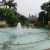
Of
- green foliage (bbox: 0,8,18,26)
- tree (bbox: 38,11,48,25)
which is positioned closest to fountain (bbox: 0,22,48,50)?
green foliage (bbox: 0,8,18,26)

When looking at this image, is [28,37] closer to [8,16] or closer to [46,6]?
[8,16]

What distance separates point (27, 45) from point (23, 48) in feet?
1.03

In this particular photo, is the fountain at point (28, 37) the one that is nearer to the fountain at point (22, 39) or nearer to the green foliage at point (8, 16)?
the fountain at point (22, 39)

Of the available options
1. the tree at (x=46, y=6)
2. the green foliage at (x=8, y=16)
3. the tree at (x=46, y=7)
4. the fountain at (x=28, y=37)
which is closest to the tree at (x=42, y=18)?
the tree at (x=46, y=7)

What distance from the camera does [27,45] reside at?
22.7ft

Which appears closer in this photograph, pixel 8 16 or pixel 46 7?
pixel 8 16

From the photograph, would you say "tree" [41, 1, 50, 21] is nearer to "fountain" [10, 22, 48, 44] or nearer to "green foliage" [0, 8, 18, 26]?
"green foliage" [0, 8, 18, 26]

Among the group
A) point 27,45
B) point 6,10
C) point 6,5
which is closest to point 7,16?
point 6,10

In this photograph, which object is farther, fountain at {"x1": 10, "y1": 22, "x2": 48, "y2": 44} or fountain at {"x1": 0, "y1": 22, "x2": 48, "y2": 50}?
fountain at {"x1": 10, "y1": 22, "x2": 48, "y2": 44}

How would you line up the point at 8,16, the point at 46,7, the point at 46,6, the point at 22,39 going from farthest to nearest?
1. the point at 46,6
2. the point at 46,7
3. the point at 8,16
4. the point at 22,39

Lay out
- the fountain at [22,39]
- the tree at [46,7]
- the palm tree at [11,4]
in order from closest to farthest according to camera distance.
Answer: the fountain at [22,39], the tree at [46,7], the palm tree at [11,4]

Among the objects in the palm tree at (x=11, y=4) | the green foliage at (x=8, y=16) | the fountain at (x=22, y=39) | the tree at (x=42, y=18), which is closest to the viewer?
the fountain at (x=22, y=39)

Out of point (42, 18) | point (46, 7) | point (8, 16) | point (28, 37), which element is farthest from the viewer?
point (42, 18)

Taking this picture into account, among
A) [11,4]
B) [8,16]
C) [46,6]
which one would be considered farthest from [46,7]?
[11,4]
